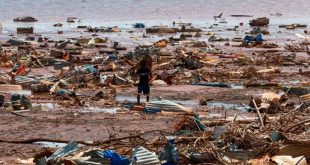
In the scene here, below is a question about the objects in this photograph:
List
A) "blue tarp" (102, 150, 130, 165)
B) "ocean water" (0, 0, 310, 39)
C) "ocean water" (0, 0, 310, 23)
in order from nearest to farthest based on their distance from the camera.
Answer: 1. "blue tarp" (102, 150, 130, 165)
2. "ocean water" (0, 0, 310, 39)
3. "ocean water" (0, 0, 310, 23)

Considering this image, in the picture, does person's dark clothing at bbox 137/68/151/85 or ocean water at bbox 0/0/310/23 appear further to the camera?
ocean water at bbox 0/0/310/23

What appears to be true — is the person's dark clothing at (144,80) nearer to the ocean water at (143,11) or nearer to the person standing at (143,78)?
the person standing at (143,78)

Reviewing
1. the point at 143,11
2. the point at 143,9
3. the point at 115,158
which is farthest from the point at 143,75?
the point at 143,9

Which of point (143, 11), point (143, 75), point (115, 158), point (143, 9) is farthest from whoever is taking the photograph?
point (143, 9)

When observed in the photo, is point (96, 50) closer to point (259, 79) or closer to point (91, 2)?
point (259, 79)

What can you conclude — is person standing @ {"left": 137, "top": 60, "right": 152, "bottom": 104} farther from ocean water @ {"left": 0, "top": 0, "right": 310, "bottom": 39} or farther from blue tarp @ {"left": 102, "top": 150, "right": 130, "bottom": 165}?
ocean water @ {"left": 0, "top": 0, "right": 310, "bottom": 39}

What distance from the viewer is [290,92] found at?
1931cm

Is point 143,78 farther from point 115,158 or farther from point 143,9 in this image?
point 143,9

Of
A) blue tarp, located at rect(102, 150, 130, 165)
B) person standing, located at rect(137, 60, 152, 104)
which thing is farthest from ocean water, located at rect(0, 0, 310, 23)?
blue tarp, located at rect(102, 150, 130, 165)

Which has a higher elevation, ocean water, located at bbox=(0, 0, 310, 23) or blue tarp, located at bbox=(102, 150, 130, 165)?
blue tarp, located at bbox=(102, 150, 130, 165)

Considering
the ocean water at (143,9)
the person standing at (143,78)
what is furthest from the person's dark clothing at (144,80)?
the ocean water at (143,9)

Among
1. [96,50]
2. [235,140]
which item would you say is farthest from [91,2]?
[235,140]

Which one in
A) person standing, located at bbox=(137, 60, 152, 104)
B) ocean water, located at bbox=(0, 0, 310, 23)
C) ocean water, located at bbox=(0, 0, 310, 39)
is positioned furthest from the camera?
ocean water, located at bbox=(0, 0, 310, 23)

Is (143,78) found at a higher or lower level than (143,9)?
higher
